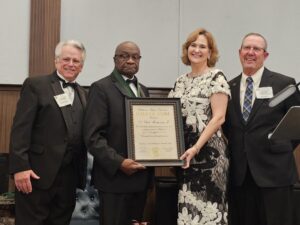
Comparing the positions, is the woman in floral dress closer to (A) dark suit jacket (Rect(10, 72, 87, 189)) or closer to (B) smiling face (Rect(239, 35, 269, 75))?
(B) smiling face (Rect(239, 35, 269, 75))

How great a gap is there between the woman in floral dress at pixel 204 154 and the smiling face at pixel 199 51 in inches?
4.1

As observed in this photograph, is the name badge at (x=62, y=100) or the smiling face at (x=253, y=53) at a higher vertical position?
the smiling face at (x=253, y=53)

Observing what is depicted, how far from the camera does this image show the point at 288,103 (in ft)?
9.84

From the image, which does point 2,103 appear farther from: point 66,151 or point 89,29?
point 66,151

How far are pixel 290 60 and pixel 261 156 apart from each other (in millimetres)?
1873

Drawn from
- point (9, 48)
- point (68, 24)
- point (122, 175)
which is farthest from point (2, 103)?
point (122, 175)

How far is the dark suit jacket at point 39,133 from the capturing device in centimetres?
271

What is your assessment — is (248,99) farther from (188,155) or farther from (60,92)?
(60,92)

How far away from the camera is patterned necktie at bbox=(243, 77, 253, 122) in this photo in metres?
3.03

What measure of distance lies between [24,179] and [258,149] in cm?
152

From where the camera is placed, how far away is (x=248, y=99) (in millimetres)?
3062

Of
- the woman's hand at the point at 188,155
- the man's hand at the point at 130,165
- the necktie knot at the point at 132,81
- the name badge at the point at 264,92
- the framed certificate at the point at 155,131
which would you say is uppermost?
the necktie knot at the point at 132,81

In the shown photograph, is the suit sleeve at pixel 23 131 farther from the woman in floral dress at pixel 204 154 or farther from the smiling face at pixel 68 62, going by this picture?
the woman in floral dress at pixel 204 154

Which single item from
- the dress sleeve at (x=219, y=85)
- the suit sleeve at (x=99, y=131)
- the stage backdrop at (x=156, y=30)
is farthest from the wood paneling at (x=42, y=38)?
the dress sleeve at (x=219, y=85)
